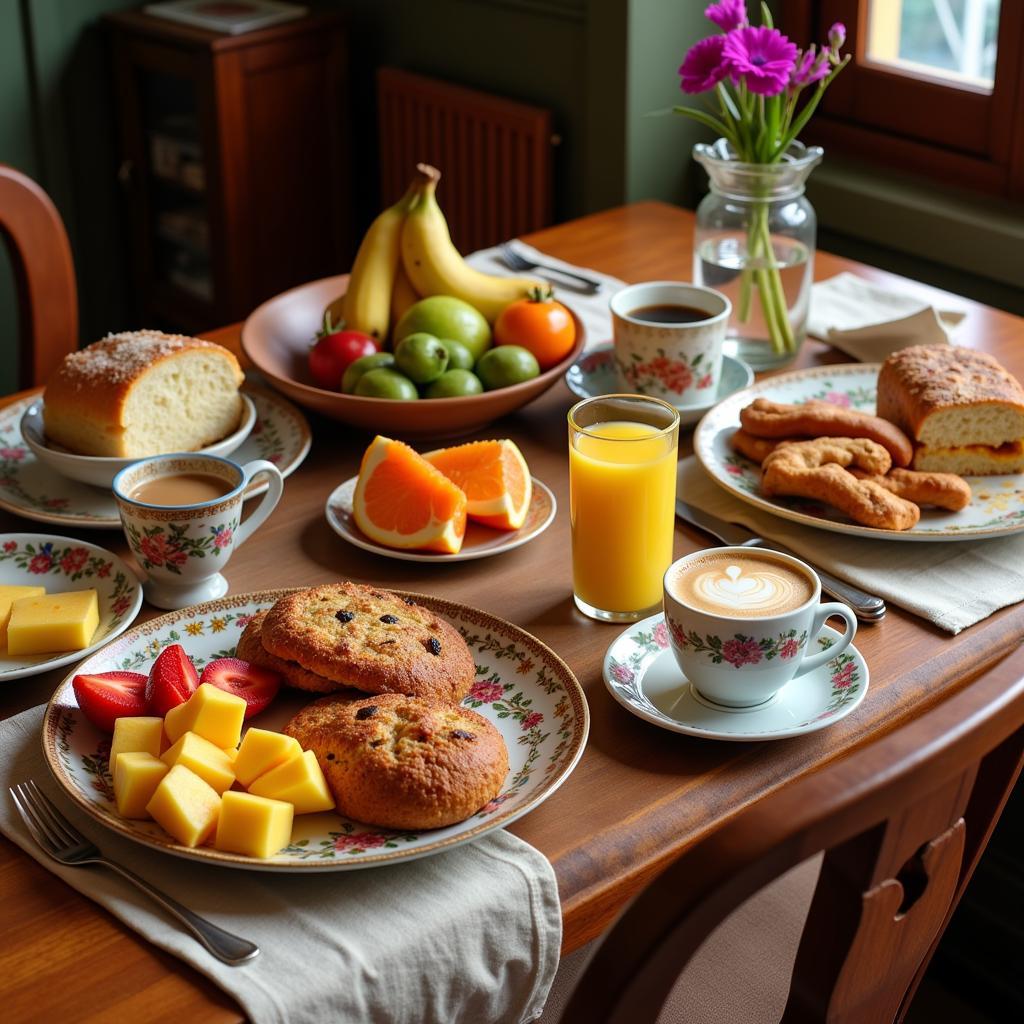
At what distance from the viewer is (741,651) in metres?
0.98

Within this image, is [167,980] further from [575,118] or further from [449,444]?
[575,118]

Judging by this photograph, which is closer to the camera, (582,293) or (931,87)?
(582,293)

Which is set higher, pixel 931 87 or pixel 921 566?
pixel 931 87

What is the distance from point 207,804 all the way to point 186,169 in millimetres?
2788

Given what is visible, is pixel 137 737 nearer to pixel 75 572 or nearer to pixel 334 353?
pixel 75 572

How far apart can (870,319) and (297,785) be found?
3.84 ft

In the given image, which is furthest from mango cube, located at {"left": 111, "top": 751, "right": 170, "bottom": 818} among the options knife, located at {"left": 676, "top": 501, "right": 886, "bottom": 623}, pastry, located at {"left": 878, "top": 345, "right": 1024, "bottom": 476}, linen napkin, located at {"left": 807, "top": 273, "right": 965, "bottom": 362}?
linen napkin, located at {"left": 807, "top": 273, "right": 965, "bottom": 362}

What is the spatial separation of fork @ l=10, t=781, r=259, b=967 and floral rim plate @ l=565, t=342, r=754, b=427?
813 mm

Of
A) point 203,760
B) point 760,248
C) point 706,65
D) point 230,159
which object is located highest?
point 706,65

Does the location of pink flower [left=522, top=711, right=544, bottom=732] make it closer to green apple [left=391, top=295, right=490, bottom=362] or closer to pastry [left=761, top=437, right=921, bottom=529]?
pastry [left=761, top=437, right=921, bottom=529]

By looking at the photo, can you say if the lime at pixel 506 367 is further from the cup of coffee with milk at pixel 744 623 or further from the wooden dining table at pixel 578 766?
the cup of coffee with milk at pixel 744 623

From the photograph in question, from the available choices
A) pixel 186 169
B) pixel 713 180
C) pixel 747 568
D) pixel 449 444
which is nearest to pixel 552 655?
pixel 747 568

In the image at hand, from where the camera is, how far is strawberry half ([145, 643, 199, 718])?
0.97 meters

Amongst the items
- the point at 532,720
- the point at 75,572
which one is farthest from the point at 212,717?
the point at 75,572
